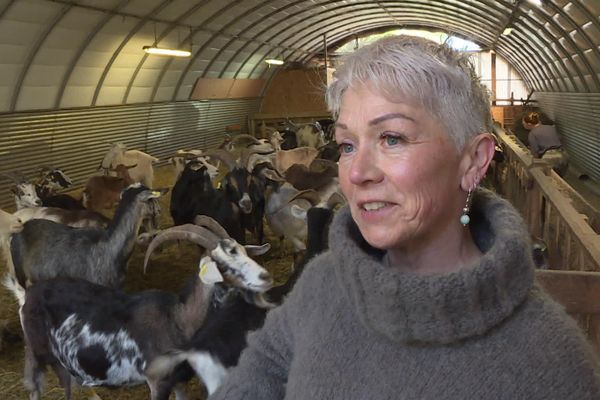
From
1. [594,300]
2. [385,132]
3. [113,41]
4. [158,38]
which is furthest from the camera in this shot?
[158,38]

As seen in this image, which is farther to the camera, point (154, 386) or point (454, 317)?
point (154, 386)

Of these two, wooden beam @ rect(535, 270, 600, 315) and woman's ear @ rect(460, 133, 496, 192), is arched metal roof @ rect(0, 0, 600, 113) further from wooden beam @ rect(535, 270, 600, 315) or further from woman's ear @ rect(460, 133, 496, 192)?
woman's ear @ rect(460, 133, 496, 192)

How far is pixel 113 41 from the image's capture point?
13734 millimetres

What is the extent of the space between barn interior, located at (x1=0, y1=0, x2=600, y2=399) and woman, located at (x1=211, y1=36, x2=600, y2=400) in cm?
19

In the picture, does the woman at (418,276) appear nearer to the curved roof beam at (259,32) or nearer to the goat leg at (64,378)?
the goat leg at (64,378)

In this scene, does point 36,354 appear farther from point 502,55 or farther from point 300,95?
point 502,55

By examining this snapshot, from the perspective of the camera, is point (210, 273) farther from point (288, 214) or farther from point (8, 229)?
point (288, 214)

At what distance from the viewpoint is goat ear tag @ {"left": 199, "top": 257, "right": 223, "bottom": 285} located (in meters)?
4.04

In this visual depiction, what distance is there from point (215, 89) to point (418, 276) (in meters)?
20.5

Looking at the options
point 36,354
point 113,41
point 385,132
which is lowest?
point 36,354

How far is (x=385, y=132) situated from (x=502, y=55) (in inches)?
1087

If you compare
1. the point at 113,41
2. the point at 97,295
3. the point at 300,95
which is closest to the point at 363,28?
the point at 300,95

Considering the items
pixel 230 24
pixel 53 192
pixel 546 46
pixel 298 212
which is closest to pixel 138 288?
pixel 298 212

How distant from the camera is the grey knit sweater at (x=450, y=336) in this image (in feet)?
3.42
